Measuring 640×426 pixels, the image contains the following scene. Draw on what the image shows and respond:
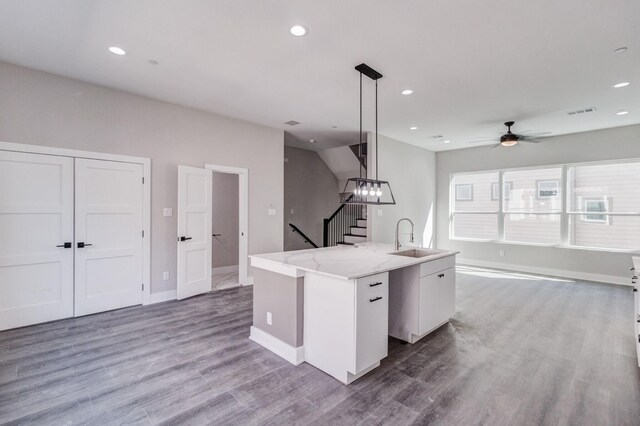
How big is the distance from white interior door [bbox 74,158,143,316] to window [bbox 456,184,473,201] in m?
7.44

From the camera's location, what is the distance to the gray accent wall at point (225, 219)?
649 cm

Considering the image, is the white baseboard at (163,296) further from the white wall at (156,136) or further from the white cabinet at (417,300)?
the white cabinet at (417,300)

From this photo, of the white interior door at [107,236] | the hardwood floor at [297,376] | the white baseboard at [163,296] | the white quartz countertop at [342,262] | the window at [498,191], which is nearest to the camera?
the hardwood floor at [297,376]

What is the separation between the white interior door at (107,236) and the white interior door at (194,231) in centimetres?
55

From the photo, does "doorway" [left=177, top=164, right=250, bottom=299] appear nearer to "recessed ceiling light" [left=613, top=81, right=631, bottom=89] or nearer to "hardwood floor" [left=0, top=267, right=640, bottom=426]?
"hardwood floor" [left=0, top=267, right=640, bottom=426]

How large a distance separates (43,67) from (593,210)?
9356 millimetres

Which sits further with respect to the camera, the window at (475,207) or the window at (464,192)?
the window at (464,192)

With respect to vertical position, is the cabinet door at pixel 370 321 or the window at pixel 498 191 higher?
A: the window at pixel 498 191

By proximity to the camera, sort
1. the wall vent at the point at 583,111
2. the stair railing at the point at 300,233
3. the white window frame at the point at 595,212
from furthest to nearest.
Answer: the stair railing at the point at 300,233, the white window frame at the point at 595,212, the wall vent at the point at 583,111

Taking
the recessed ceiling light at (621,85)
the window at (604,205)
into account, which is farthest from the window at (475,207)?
the recessed ceiling light at (621,85)

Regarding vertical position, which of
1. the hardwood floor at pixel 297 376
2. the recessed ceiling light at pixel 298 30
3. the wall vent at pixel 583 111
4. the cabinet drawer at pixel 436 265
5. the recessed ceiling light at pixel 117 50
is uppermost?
the wall vent at pixel 583 111

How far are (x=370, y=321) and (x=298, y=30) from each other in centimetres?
264

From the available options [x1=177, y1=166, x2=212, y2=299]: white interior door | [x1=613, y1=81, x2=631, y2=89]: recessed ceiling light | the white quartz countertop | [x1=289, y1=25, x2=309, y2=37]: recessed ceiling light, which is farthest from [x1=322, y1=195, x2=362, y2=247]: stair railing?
[x1=289, y1=25, x2=309, y2=37]: recessed ceiling light

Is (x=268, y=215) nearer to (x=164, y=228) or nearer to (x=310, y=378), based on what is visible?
(x=164, y=228)
